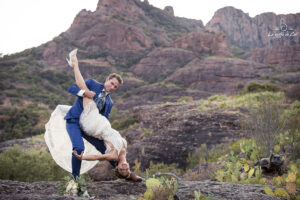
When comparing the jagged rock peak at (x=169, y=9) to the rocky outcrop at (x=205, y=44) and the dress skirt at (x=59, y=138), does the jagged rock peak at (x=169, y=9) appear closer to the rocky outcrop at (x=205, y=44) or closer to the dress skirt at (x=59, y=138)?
the rocky outcrop at (x=205, y=44)

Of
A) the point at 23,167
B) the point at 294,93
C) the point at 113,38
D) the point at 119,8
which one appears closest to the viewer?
the point at 23,167

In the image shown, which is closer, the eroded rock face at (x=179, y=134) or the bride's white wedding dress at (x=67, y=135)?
the bride's white wedding dress at (x=67, y=135)

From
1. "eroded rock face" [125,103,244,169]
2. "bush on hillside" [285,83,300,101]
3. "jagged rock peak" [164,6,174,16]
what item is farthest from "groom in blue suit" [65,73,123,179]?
"jagged rock peak" [164,6,174,16]

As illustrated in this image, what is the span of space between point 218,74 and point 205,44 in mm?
20542

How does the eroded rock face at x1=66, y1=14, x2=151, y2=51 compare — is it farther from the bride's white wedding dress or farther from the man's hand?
the man's hand

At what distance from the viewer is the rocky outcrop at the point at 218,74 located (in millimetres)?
54625

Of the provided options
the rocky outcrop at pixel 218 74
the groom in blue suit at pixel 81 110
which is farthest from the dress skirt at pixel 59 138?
the rocky outcrop at pixel 218 74

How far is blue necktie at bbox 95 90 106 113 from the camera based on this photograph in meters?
3.28

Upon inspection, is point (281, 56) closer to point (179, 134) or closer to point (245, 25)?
point (245, 25)

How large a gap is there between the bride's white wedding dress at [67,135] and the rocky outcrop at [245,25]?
12911 centimetres

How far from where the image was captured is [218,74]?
57219mm

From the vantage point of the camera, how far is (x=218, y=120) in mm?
12906

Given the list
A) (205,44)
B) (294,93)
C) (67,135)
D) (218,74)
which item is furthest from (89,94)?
(205,44)

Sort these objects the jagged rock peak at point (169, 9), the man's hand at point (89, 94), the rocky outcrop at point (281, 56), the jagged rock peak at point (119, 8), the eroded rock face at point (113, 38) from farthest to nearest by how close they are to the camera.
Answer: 1. the jagged rock peak at point (169, 9)
2. the jagged rock peak at point (119, 8)
3. the eroded rock face at point (113, 38)
4. the rocky outcrop at point (281, 56)
5. the man's hand at point (89, 94)
